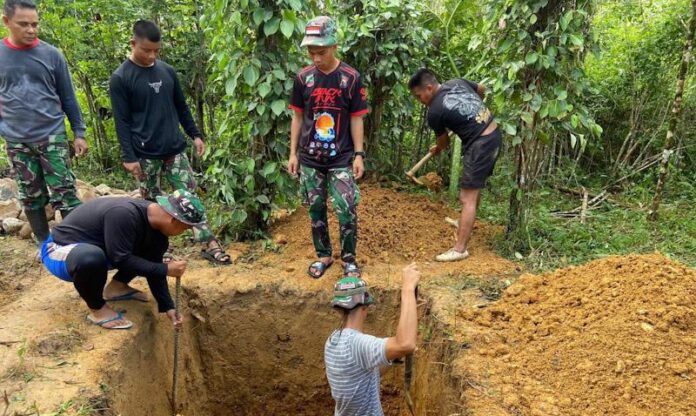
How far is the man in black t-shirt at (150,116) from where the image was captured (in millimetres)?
3549

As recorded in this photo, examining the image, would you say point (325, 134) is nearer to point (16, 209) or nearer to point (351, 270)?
point (351, 270)

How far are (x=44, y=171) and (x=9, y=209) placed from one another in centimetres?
162

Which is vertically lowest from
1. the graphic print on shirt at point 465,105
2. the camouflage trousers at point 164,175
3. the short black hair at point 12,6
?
the camouflage trousers at point 164,175

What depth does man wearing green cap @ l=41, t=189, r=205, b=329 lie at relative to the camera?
279 cm

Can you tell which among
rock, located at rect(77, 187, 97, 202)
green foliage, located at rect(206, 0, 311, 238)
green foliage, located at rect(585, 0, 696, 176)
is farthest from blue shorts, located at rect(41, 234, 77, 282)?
green foliage, located at rect(585, 0, 696, 176)

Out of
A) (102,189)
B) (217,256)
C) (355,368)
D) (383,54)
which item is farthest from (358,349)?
(102,189)

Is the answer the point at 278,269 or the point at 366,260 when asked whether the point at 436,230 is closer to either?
the point at 366,260

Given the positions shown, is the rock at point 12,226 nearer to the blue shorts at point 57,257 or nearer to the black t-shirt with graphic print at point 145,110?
the black t-shirt with graphic print at point 145,110

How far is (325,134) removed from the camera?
3455 millimetres

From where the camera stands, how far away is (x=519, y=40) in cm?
387

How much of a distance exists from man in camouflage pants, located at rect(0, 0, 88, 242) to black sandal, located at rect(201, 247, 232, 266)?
1.06m

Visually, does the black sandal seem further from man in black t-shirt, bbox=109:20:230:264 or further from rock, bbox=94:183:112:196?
rock, bbox=94:183:112:196

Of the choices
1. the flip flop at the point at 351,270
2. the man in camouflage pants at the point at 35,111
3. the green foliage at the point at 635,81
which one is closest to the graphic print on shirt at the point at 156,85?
the man in camouflage pants at the point at 35,111

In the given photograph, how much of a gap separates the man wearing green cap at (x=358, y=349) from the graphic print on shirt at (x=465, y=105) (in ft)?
5.72
